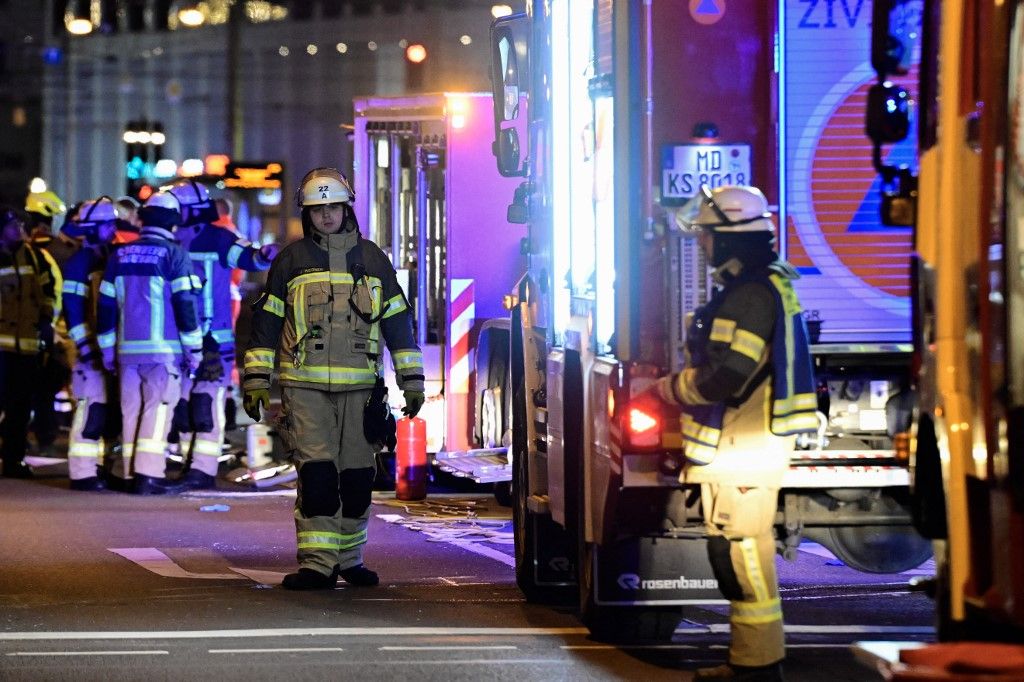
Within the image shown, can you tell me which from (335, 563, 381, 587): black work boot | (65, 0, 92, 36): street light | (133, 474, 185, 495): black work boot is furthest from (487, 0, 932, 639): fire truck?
(65, 0, 92, 36): street light

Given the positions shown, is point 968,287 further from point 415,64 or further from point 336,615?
point 415,64

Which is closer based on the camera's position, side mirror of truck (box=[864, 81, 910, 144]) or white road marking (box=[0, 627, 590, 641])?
side mirror of truck (box=[864, 81, 910, 144])

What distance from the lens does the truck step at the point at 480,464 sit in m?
11.5

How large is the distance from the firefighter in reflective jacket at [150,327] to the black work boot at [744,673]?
734cm

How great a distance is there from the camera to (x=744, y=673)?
686 cm

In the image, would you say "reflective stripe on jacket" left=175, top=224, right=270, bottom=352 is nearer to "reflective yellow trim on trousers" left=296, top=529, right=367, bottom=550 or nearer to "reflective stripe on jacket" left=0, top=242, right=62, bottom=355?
"reflective stripe on jacket" left=0, top=242, right=62, bottom=355

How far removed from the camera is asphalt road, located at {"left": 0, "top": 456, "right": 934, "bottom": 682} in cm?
752

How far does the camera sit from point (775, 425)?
22.6 feet

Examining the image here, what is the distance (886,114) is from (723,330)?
1.17 m

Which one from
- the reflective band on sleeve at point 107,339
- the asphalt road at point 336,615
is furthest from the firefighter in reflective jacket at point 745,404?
the reflective band on sleeve at point 107,339

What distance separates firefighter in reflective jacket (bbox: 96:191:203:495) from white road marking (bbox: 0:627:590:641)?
556 centimetres

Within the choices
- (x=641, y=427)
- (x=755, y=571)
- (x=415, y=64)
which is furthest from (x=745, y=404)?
(x=415, y=64)

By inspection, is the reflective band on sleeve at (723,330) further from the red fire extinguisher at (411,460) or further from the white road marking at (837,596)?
the red fire extinguisher at (411,460)

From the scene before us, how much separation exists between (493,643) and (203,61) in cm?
4400
